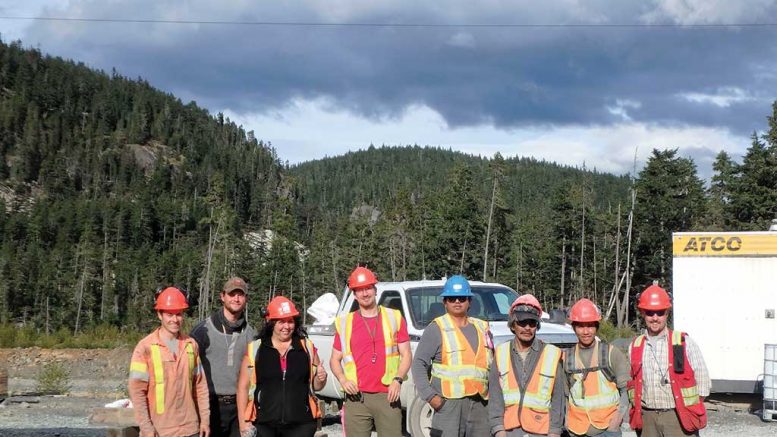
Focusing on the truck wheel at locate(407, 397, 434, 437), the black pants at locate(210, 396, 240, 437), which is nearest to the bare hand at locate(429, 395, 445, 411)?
the black pants at locate(210, 396, 240, 437)

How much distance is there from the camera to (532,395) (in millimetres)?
4965

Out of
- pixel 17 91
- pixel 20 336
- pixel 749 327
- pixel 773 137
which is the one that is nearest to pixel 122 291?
pixel 20 336

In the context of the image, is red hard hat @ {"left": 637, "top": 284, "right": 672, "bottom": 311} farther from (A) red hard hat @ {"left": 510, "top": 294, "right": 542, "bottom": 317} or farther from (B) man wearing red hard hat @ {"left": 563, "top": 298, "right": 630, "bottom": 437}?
(A) red hard hat @ {"left": 510, "top": 294, "right": 542, "bottom": 317}

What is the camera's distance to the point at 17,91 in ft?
636

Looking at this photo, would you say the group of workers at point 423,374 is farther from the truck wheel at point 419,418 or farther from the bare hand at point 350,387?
the truck wheel at point 419,418

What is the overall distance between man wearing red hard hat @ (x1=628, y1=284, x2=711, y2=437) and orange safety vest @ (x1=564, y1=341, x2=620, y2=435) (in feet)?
1.42

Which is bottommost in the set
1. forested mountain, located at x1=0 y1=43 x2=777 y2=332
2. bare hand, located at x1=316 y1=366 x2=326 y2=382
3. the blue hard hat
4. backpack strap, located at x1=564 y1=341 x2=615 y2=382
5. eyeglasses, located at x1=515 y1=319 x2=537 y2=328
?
bare hand, located at x1=316 y1=366 x2=326 y2=382

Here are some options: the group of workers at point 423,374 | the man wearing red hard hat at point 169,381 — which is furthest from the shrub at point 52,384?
the man wearing red hard hat at point 169,381

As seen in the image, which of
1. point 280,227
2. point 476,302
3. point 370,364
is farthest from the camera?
point 280,227

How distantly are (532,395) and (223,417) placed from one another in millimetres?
2268

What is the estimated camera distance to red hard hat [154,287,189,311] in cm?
521

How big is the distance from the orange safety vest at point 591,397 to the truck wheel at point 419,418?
11.9 ft

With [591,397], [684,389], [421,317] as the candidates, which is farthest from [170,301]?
[421,317]

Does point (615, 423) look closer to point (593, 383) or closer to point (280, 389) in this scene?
point (593, 383)
